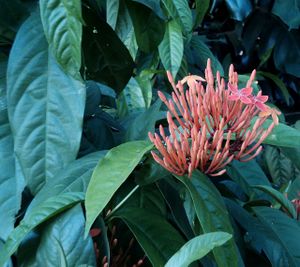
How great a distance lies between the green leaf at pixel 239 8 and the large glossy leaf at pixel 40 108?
1339 mm

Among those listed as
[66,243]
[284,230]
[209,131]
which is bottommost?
[284,230]

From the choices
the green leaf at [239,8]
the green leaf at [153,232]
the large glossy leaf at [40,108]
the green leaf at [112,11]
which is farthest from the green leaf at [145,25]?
the green leaf at [239,8]

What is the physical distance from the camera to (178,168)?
512 millimetres

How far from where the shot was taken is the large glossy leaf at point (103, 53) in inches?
26.1

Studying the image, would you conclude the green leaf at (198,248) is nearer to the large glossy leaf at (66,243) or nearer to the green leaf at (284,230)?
the large glossy leaf at (66,243)

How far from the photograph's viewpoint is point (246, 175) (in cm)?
85

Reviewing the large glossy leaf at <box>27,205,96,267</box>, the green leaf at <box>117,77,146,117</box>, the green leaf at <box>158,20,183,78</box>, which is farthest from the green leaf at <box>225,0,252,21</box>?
the large glossy leaf at <box>27,205,96,267</box>

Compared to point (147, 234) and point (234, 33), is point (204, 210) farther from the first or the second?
point (234, 33)

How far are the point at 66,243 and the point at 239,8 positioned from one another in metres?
1.49

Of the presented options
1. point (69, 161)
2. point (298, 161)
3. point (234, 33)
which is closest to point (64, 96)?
point (69, 161)

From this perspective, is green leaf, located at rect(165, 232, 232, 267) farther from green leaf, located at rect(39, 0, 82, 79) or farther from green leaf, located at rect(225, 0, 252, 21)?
green leaf, located at rect(225, 0, 252, 21)

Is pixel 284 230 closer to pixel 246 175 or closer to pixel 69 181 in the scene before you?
pixel 246 175

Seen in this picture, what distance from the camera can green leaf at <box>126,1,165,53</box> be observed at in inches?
26.0

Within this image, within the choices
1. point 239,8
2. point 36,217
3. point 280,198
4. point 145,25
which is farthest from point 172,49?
point 239,8
